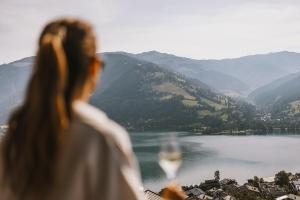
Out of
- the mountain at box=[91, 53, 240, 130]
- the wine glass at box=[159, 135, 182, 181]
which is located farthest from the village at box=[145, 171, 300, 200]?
the mountain at box=[91, 53, 240, 130]

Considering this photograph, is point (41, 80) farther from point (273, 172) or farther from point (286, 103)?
point (286, 103)

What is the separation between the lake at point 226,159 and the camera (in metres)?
67.6

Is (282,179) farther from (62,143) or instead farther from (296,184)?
(62,143)

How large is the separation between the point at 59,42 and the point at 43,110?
23 centimetres

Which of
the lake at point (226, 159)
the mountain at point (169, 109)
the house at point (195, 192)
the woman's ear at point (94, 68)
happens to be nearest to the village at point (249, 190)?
the house at point (195, 192)

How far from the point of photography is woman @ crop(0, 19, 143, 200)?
154cm

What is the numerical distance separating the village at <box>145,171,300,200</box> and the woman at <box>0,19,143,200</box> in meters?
45.1

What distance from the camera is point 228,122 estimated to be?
144500 millimetres

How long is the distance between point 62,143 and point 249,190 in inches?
2063

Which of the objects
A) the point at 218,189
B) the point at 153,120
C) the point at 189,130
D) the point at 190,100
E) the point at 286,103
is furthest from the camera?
the point at 286,103

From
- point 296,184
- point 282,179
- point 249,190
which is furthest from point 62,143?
point 296,184

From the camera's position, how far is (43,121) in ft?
5.07

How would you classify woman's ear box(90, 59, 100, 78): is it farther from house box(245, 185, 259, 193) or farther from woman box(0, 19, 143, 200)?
house box(245, 185, 259, 193)

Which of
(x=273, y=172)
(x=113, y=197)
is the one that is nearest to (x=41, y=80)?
(x=113, y=197)
